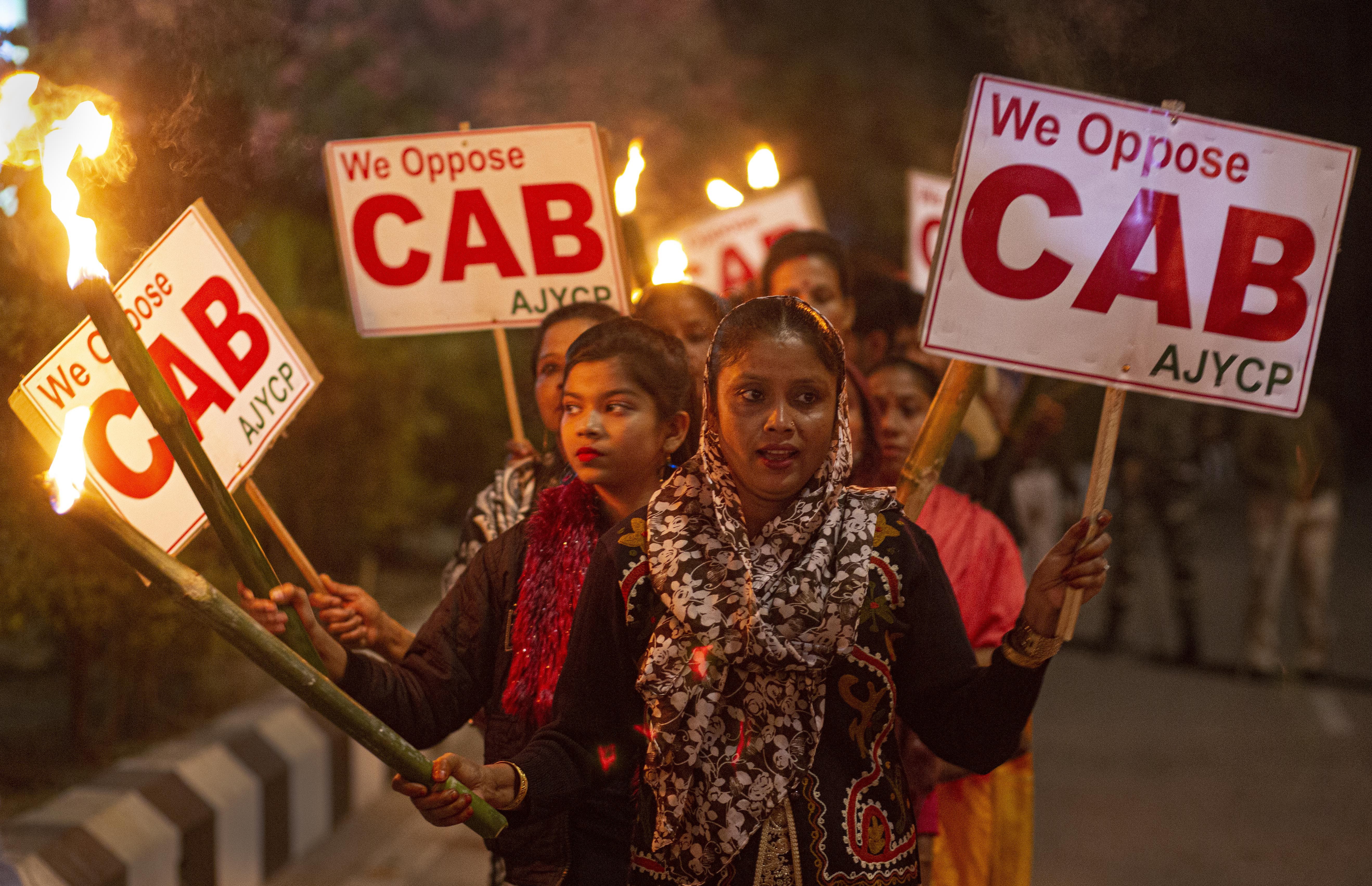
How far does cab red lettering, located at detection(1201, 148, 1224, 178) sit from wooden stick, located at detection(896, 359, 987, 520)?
66cm

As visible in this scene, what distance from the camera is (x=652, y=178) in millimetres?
16547

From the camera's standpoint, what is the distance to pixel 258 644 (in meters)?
2.16

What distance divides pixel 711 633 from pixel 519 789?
0.46 m

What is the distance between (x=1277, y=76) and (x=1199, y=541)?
27.0 feet

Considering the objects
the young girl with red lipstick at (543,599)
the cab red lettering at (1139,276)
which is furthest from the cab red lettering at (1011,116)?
the young girl with red lipstick at (543,599)

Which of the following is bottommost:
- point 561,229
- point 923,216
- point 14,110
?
point 14,110

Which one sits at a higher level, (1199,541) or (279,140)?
(1199,541)

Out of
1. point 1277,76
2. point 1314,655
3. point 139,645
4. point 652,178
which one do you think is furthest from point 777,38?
point 139,645

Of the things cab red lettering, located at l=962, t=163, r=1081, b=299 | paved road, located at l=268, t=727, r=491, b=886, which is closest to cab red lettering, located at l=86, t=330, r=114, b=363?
cab red lettering, located at l=962, t=163, r=1081, b=299

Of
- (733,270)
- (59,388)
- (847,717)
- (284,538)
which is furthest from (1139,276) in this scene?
(733,270)

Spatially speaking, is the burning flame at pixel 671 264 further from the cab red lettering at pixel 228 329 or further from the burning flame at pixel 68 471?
the burning flame at pixel 68 471

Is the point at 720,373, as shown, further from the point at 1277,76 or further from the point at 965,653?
the point at 1277,76

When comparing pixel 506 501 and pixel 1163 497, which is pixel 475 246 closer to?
pixel 506 501

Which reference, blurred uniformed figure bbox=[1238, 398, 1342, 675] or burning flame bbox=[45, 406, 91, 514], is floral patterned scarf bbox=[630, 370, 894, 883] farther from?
blurred uniformed figure bbox=[1238, 398, 1342, 675]
